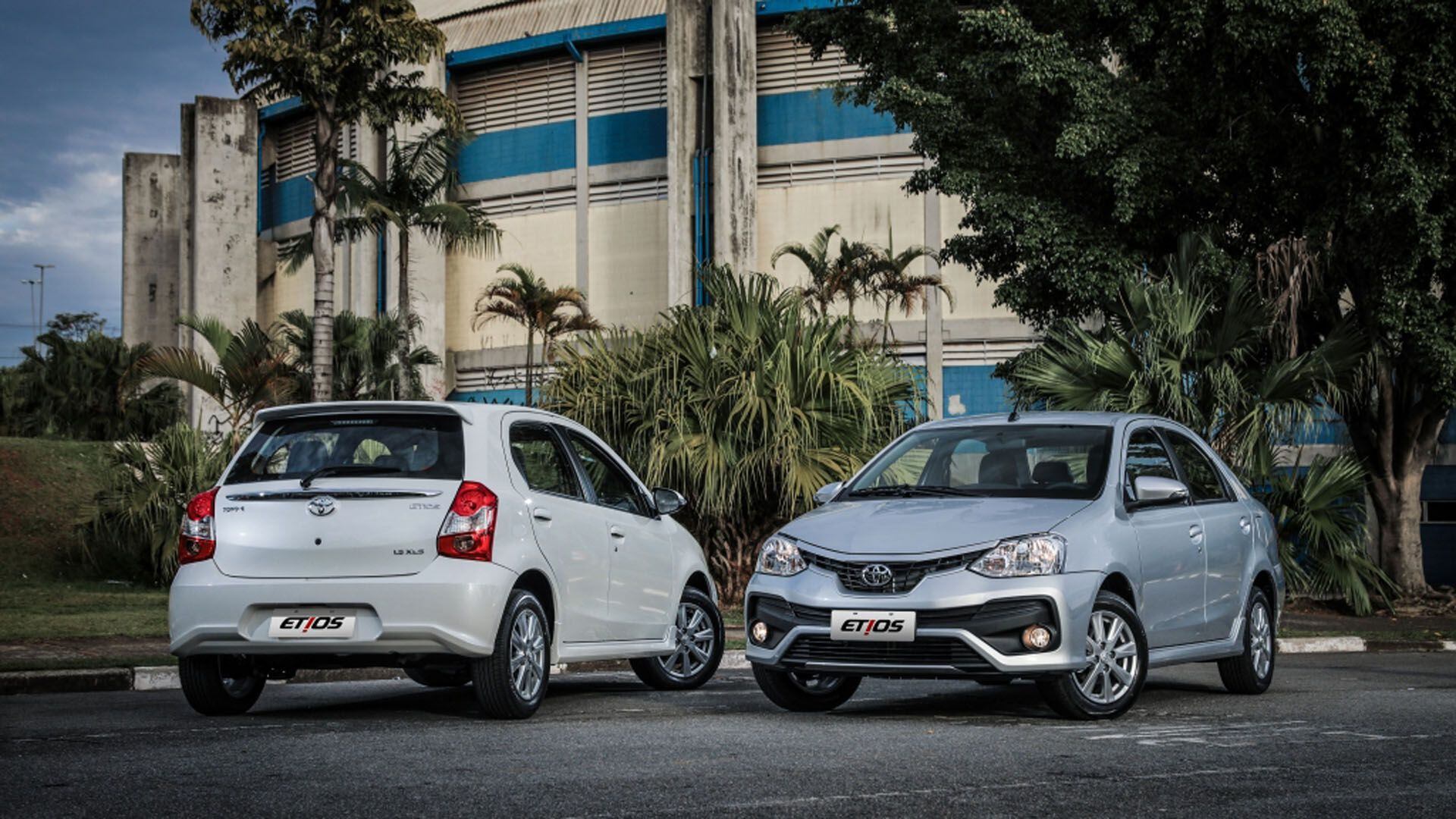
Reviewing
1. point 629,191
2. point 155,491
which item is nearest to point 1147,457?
point 155,491

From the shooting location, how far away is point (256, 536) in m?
8.35

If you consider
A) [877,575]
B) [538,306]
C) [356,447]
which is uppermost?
[538,306]

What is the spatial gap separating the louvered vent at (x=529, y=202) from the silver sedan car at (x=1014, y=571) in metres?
35.7

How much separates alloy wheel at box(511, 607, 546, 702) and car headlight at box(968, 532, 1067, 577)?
236cm

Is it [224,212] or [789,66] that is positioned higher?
[789,66]

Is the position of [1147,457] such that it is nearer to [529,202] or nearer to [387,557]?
[387,557]

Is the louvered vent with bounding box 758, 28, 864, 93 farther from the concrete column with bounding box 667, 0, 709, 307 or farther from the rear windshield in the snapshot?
the rear windshield

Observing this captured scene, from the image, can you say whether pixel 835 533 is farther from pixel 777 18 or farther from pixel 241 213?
pixel 241 213

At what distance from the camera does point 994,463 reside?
915cm

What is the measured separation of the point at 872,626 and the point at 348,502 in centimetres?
270

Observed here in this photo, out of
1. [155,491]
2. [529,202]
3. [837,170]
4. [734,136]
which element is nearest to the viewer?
[155,491]

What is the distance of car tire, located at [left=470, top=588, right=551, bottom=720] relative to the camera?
27.4 ft

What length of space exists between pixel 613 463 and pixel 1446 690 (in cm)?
556

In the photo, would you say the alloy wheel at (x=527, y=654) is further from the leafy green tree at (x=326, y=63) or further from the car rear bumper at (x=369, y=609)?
the leafy green tree at (x=326, y=63)
